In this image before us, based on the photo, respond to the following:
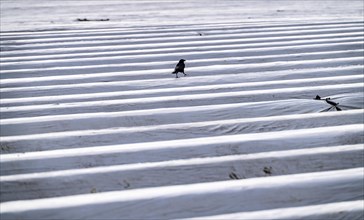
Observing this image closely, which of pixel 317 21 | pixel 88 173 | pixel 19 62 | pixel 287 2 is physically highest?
pixel 287 2

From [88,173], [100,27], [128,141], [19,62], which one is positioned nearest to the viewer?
[88,173]

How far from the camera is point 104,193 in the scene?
1.54 m

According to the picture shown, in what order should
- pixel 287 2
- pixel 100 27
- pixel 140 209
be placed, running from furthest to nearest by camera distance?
pixel 287 2 → pixel 100 27 → pixel 140 209

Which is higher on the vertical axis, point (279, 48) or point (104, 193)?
point (279, 48)

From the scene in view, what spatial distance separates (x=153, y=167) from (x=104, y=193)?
238mm

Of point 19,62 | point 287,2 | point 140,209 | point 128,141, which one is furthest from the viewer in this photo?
point 287,2

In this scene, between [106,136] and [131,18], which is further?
[131,18]

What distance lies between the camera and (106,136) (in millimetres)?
1939

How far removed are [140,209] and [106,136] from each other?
1.85 ft

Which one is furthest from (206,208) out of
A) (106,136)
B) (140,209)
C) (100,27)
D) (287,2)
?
(287,2)

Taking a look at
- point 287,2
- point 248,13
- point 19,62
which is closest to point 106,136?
point 19,62

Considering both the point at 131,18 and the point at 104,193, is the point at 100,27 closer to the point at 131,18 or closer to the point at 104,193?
the point at 131,18

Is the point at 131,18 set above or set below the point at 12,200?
above

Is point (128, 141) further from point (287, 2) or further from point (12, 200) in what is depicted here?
point (287, 2)
